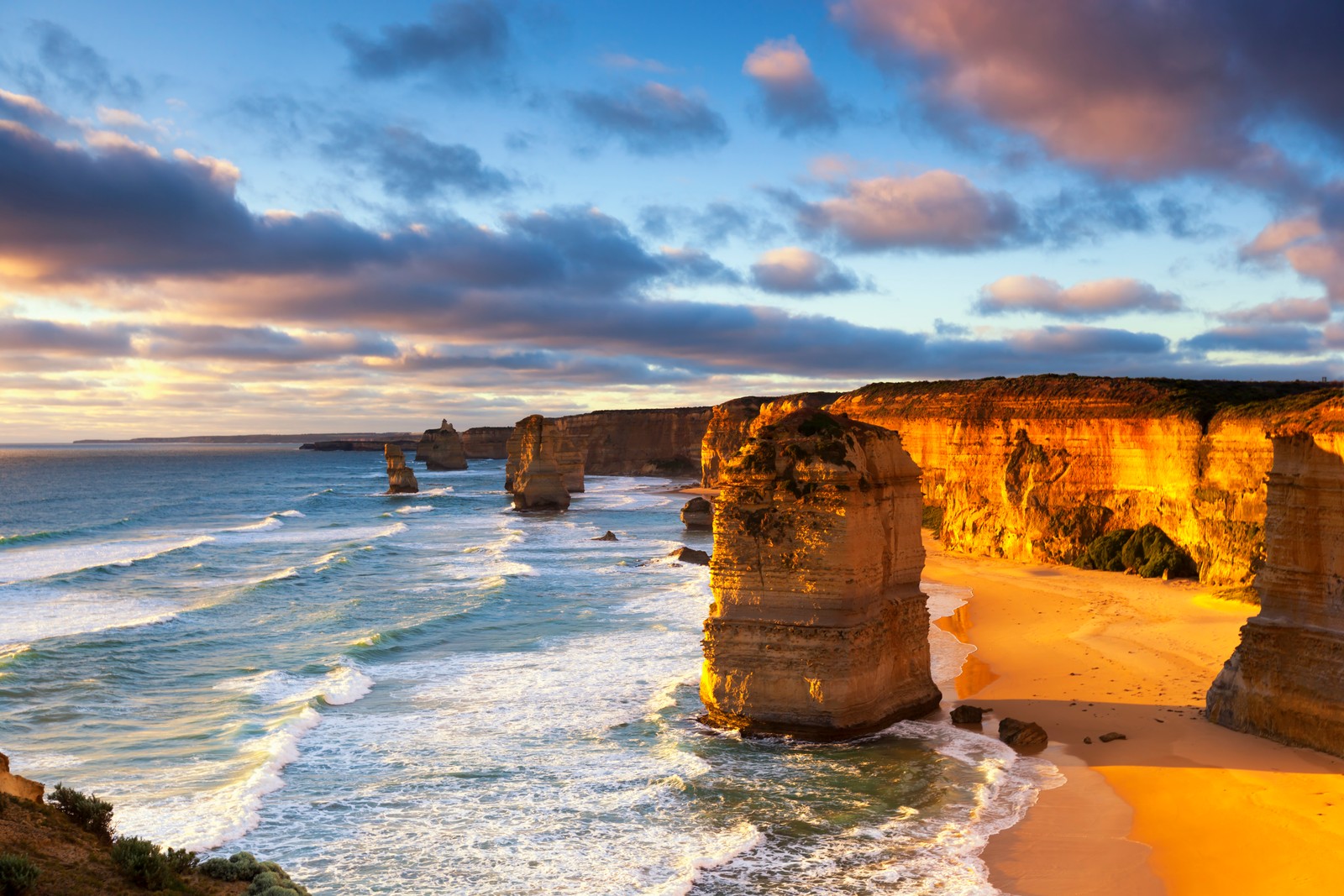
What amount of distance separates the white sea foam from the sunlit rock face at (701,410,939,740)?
3442 centimetres

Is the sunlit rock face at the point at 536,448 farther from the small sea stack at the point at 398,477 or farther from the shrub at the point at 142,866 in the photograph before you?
the shrub at the point at 142,866

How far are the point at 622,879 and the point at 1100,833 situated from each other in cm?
699

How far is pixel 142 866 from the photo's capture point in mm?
7797

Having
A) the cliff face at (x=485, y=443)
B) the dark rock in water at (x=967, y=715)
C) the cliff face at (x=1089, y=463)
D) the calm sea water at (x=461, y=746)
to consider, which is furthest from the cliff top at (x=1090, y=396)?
the cliff face at (x=485, y=443)

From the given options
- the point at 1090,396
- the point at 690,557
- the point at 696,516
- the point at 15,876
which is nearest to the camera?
the point at 15,876

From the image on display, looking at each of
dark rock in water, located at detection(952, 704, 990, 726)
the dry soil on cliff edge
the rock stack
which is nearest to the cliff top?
the dry soil on cliff edge

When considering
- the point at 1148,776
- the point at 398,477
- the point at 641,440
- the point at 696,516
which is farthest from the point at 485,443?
the point at 1148,776

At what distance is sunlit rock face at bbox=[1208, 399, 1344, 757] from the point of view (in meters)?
16.0

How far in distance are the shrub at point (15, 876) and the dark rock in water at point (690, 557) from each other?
1458 inches

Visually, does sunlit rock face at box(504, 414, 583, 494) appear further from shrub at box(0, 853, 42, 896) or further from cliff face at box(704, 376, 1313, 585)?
shrub at box(0, 853, 42, 896)

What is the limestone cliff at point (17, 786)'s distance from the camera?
8.79 m

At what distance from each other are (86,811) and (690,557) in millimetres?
36230

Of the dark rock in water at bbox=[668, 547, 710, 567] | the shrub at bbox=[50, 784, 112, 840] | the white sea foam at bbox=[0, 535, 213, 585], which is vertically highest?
the shrub at bbox=[50, 784, 112, 840]

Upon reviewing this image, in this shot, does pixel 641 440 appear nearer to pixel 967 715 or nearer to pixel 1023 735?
pixel 967 715
